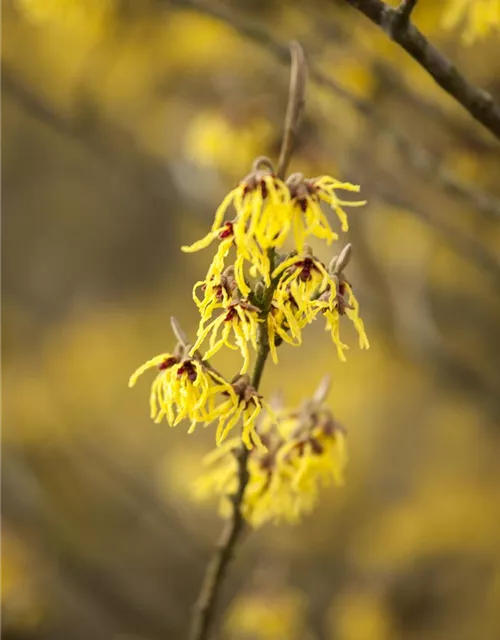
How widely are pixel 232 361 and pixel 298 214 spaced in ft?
7.69

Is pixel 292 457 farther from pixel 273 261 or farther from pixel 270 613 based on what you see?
pixel 270 613

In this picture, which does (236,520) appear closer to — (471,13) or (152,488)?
(471,13)

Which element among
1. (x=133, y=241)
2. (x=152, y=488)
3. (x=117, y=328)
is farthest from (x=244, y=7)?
(x=133, y=241)

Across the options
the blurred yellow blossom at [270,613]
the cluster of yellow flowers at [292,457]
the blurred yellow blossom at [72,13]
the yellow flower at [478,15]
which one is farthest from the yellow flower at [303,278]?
the blurred yellow blossom at [270,613]

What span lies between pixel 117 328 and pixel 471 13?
9.77 ft

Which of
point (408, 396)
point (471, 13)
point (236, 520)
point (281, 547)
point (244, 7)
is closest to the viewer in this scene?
point (236, 520)

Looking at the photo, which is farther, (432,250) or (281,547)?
(281,547)

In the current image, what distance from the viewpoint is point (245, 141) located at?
1.23m

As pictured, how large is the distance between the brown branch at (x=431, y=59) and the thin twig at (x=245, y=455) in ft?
0.23

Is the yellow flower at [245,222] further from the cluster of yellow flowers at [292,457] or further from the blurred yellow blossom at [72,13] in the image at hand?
the blurred yellow blossom at [72,13]

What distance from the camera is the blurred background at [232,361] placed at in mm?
1301

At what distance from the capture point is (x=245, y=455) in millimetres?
592

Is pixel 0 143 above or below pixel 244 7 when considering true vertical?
above

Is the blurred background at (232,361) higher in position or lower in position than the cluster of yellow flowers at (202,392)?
higher
